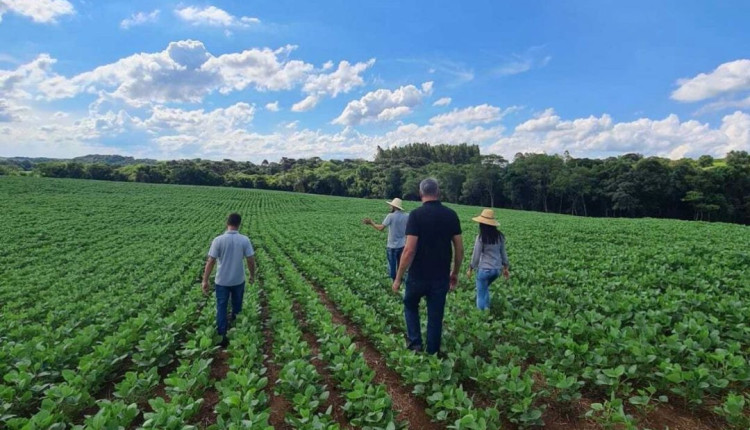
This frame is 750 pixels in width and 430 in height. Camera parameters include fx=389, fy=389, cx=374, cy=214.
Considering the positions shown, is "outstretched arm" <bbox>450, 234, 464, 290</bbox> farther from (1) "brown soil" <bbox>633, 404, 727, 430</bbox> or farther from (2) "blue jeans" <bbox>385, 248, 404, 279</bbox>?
(2) "blue jeans" <bbox>385, 248, 404, 279</bbox>

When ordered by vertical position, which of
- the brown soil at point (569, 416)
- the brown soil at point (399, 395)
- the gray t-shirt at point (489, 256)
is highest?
the gray t-shirt at point (489, 256)

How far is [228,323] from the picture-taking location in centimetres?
677

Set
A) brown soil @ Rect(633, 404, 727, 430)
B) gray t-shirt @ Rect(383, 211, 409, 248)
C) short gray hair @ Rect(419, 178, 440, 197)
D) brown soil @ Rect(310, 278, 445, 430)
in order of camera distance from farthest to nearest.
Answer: gray t-shirt @ Rect(383, 211, 409, 248) < short gray hair @ Rect(419, 178, 440, 197) < brown soil @ Rect(310, 278, 445, 430) < brown soil @ Rect(633, 404, 727, 430)

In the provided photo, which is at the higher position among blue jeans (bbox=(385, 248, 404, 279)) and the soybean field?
blue jeans (bbox=(385, 248, 404, 279))

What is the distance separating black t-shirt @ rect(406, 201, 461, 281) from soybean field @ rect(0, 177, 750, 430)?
101 cm

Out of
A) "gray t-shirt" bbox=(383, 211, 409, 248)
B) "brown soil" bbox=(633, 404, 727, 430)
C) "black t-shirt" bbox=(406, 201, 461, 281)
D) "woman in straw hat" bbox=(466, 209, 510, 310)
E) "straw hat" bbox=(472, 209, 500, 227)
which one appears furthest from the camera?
"gray t-shirt" bbox=(383, 211, 409, 248)

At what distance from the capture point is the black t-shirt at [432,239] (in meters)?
4.81

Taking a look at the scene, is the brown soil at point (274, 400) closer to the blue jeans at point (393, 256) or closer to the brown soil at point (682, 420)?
the blue jeans at point (393, 256)

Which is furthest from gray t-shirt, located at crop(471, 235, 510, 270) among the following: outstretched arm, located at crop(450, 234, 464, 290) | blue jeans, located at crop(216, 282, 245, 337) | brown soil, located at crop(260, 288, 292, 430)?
blue jeans, located at crop(216, 282, 245, 337)

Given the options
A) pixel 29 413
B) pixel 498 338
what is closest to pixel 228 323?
pixel 29 413

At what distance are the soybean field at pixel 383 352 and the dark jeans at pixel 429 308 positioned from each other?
0.72ft

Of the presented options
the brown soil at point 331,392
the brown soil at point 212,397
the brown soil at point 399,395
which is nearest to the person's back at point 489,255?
the brown soil at point 399,395

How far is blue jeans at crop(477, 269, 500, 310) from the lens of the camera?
6.76m

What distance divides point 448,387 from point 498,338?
2368 millimetres
